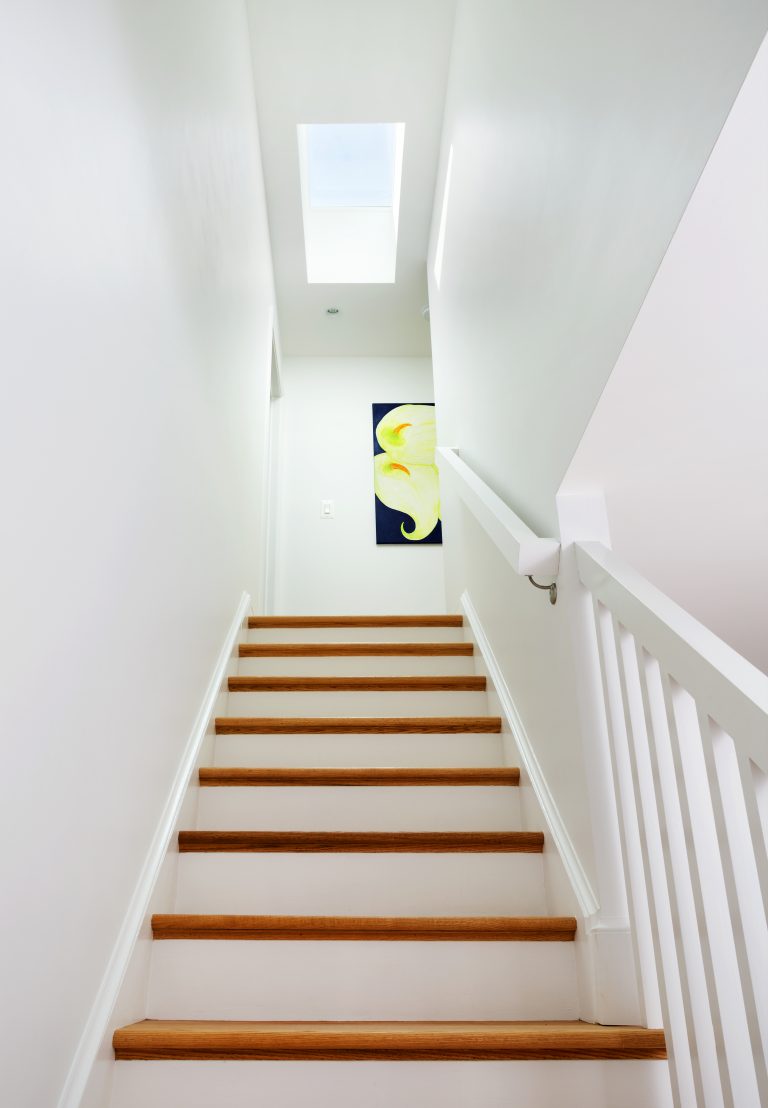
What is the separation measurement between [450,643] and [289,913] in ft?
4.66

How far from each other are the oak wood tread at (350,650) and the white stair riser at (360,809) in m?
0.86

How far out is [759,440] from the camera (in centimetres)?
160

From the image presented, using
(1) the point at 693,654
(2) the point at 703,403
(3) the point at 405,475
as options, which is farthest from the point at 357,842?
(3) the point at 405,475

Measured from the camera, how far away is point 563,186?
1769mm

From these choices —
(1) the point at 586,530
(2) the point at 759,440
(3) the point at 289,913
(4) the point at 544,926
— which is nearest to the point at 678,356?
(2) the point at 759,440

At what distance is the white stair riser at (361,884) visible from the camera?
A: 6.21 feet

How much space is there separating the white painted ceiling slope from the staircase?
3.14m

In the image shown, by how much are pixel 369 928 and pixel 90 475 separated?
44.3 inches

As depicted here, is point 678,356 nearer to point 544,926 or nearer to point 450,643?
point 544,926

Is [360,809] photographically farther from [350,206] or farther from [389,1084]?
[350,206]

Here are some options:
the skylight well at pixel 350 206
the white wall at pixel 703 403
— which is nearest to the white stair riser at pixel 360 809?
the white wall at pixel 703 403

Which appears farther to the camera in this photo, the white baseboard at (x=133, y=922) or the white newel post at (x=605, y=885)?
the white newel post at (x=605, y=885)

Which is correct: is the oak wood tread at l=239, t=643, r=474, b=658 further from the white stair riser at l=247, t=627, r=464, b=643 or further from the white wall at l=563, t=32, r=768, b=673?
the white wall at l=563, t=32, r=768, b=673

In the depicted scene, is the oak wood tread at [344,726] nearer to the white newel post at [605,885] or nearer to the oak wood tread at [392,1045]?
the white newel post at [605,885]
